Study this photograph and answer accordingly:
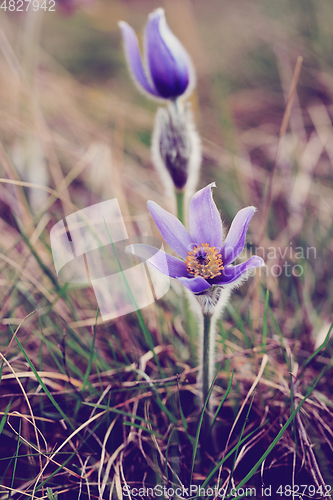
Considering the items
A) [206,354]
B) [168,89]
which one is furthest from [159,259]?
[168,89]

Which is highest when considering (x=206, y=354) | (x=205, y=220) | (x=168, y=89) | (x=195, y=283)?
(x=168, y=89)

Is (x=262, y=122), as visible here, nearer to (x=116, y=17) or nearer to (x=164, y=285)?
(x=116, y=17)

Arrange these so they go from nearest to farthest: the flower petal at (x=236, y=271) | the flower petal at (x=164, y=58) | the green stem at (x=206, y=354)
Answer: the flower petal at (x=236, y=271) < the green stem at (x=206, y=354) < the flower petal at (x=164, y=58)

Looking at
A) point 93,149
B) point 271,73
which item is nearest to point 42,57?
point 93,149

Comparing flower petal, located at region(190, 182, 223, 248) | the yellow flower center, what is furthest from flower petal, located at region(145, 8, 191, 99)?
the yellow flower center

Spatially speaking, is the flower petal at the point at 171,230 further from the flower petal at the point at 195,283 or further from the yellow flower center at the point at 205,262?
the flower petal at the point at 195,283

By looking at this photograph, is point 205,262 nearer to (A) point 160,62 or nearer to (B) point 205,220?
(B) point 205,220

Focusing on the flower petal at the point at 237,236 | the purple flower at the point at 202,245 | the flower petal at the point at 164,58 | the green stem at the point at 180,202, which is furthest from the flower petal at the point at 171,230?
the flower petal at the point at 164,58
